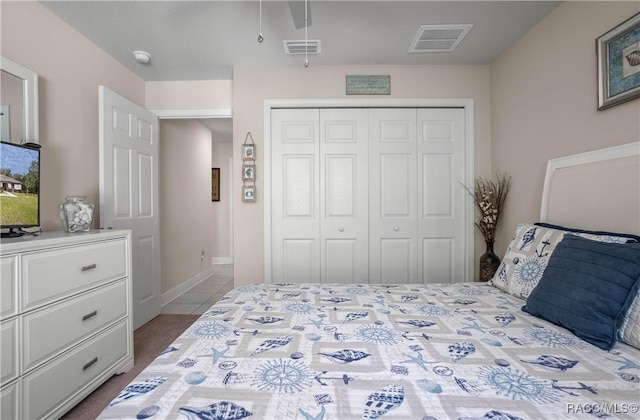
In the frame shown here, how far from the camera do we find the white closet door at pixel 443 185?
112 inches

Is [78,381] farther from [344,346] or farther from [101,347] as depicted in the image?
[344,346]

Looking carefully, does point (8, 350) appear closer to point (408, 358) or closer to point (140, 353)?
point (140, 353)

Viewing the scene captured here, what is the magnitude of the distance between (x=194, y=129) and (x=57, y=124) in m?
2.20

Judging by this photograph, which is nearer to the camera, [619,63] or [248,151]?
[619,63]

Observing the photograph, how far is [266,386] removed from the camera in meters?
0.80

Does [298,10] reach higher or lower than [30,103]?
higher

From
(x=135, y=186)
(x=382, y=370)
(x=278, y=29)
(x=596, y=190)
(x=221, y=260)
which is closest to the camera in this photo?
(x=382, y=370)

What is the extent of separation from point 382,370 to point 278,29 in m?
A: 2.41

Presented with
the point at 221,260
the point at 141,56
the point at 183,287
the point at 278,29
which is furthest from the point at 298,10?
the point at 221,260

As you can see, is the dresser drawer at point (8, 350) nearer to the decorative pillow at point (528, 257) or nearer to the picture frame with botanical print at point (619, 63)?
the decorative pillow at point (528, 257)

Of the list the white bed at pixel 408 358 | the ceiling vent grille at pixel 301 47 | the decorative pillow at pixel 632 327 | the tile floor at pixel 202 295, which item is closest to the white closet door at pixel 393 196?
the ceiling vent grille at pixel 301 47

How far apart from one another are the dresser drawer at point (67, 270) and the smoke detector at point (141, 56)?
1728 mm

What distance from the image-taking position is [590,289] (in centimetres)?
111

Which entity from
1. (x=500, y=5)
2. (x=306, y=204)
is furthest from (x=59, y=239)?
(x=500, y=5)
